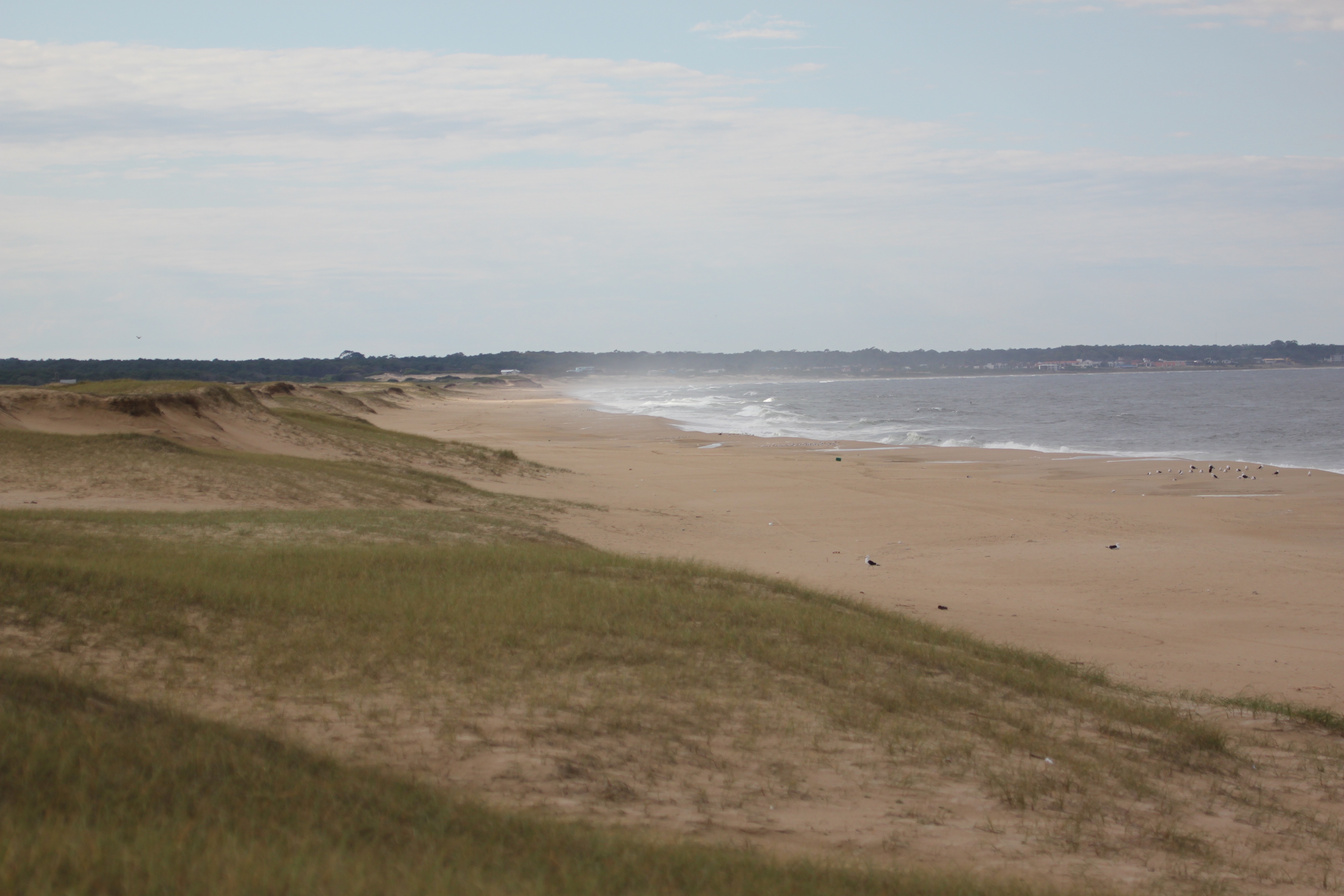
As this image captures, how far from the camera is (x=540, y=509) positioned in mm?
19984

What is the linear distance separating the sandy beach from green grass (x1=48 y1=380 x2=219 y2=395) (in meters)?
10.7

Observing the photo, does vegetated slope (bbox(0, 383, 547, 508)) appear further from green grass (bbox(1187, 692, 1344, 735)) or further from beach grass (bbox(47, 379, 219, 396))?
green grass (bbox(1187, 692, 1344, 735))

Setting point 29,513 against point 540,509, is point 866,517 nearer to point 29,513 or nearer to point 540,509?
point 540,509

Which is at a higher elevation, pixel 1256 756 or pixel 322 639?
pixel 322 639

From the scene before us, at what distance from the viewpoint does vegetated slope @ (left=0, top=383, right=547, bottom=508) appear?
16984 millimetres

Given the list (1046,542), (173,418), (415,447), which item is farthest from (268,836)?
(415,447)

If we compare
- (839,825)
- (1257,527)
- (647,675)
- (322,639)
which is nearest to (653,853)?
(839,825)

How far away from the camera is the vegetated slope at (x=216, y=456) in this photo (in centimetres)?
1698

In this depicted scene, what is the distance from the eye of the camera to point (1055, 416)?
65062 millimetres

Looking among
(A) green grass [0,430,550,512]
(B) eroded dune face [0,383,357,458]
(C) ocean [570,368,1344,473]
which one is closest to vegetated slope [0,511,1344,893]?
(A) green grass [0,430,550,512]

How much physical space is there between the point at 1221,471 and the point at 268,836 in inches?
1295

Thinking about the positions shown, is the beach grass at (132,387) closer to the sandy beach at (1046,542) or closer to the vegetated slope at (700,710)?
the sandy beach at (1046,542)

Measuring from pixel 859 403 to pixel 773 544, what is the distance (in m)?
73.9

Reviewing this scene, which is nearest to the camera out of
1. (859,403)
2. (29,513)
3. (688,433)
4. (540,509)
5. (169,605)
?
(169,605)
